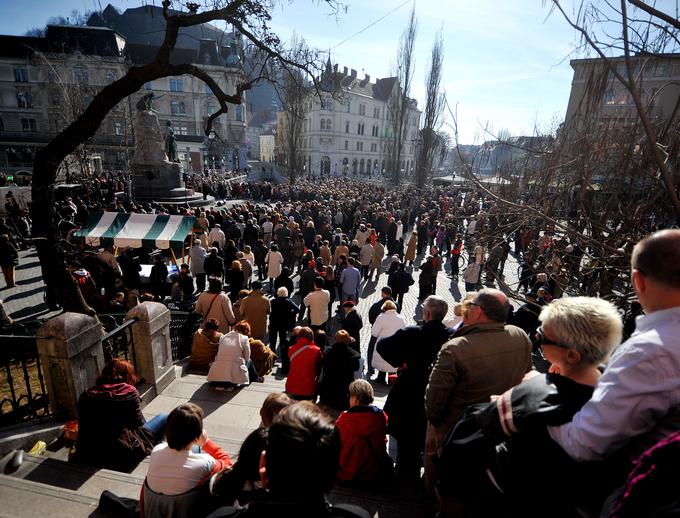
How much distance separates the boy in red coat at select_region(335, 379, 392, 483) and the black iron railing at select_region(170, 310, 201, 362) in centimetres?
488

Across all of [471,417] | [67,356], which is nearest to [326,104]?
[67,356]

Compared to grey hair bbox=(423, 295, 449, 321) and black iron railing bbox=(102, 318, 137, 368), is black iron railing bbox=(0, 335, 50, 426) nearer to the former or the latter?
black iron railing bbox=(102, 318, 137, 368)

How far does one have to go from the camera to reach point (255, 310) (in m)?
7.53

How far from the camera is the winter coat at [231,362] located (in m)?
5.43

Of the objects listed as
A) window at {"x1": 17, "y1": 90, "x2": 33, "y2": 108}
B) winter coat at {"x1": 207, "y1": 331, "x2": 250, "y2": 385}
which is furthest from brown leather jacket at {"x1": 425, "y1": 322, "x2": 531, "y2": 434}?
window at {"x1": 17, "y1": 90, "x2": 33, "y2": 108}

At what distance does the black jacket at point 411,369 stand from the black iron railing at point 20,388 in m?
3.77

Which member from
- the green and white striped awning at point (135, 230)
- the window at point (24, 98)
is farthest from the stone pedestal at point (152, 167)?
the window at point (24, 98)

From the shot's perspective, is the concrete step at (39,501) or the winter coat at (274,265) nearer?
the concrete step at (39,501)

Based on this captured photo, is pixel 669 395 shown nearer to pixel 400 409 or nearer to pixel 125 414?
pixel 400 409

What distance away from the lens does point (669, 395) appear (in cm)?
123

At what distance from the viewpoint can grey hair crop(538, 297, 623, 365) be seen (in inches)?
65.0

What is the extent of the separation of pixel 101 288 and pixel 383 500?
8652 millimetres

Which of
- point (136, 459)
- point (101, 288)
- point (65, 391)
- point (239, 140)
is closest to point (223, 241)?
point (101, 288)

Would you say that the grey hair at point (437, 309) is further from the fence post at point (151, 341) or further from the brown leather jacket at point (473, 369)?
the fence post at point (151, 341)
